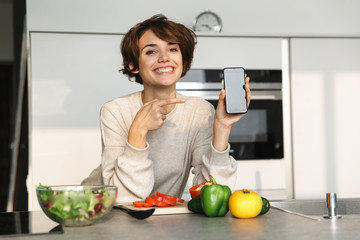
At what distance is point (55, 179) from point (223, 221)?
6.67 feet

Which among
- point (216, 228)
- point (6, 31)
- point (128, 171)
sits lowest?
point (216, 228)

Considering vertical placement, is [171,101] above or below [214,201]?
above

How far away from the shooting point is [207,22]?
11.7 ft

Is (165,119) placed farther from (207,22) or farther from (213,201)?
(207,22)

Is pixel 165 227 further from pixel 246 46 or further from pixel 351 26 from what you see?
pixel 351 26

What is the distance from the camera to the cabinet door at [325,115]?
137 inches

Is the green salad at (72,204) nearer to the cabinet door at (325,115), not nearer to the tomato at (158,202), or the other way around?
the tomato at (158,202)

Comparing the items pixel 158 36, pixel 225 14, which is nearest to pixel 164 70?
pixel 158 36

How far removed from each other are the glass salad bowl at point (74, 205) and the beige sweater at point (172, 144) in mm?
529

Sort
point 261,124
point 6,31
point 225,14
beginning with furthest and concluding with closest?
point 6,31 < point 225,14 < point 261,124

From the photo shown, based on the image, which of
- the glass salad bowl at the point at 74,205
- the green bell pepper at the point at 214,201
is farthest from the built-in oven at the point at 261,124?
the glass salad bowl at the point at 74,205

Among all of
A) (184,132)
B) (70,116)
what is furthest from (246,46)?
(184,132)

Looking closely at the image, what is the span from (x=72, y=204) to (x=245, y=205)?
0.46 m

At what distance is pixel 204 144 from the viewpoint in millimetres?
2035
